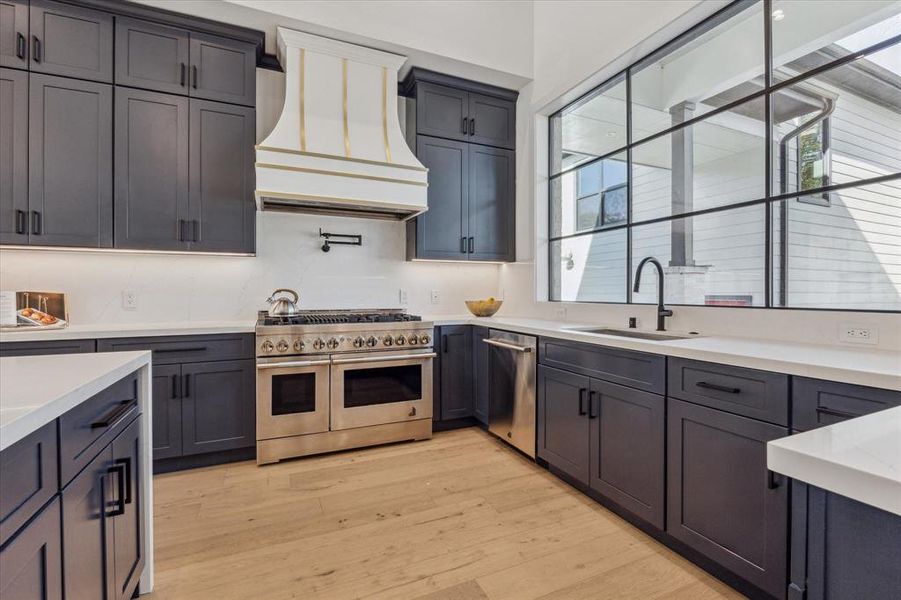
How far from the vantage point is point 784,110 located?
88.1 inches

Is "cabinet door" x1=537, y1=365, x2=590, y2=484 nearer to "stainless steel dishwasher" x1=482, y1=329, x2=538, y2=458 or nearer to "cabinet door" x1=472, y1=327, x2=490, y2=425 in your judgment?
"stainless steel dishwasher" x1=482, y1=329, x2=538, y2=458

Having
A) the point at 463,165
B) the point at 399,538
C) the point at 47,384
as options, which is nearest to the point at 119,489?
the point at 47,384

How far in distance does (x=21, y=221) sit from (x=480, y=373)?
10.6 ft

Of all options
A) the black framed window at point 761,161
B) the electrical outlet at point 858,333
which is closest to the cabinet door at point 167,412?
the black framed window at point 761,161

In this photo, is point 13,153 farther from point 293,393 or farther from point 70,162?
point 293,393

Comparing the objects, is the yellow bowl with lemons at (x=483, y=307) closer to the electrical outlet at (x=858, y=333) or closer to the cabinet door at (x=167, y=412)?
the cabinet door at (x=167, y=412)

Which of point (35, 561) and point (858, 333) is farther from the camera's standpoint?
point (858, 333)

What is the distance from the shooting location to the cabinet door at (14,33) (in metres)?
2.59

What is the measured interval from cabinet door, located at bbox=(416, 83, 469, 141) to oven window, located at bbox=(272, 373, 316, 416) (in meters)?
2.23

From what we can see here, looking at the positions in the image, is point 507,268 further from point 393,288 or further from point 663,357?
point 663,357

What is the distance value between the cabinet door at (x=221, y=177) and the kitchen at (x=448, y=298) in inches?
0.9

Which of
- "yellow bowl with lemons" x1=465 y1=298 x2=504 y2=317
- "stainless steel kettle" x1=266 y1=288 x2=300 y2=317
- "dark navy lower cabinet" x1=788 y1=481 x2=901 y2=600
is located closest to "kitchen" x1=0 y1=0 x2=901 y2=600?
"dark navy lower cabinet" x1=788 y1=481 x2=901 y2=600

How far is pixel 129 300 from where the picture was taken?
3164 mm

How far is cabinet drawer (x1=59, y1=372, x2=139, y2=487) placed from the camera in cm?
102
